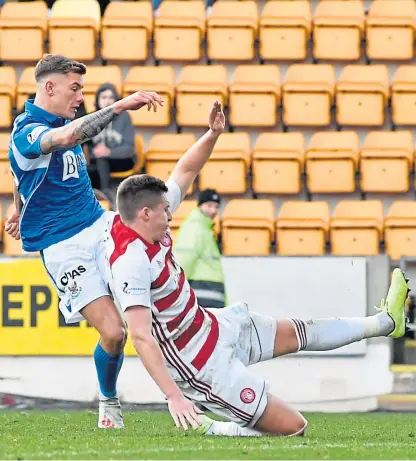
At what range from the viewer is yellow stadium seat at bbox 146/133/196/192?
41.1 ft

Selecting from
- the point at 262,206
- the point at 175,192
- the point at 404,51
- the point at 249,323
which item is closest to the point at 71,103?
the point at 175,192

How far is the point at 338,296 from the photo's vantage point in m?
9.91

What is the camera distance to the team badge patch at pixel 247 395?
231 inches

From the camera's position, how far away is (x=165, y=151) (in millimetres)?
12672

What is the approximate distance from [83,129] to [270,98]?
23.5 ft

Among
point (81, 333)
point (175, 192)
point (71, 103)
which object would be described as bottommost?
point (81, 333)

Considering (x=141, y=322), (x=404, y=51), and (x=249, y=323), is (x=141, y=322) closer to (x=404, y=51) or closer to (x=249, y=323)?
(x=249, y=323)

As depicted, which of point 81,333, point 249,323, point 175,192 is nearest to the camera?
point 249,323

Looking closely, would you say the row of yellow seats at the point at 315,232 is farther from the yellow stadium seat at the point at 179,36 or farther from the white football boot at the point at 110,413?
the white football boot at the point at 110,413

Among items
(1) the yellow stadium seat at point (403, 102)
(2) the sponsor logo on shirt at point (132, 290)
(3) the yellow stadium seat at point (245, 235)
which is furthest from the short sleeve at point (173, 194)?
(1) the yellow stadium seat at point (403, 102)

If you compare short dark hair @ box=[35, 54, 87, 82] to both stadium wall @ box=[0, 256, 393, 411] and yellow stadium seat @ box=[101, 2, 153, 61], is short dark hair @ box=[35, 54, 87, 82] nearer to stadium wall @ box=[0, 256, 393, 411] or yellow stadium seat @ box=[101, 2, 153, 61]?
stadium wall @ box=[0, 256, 393, 411]

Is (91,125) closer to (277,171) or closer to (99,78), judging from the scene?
(277,171)

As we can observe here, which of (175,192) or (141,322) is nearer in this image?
(141,322)

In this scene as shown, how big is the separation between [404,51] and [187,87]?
8.09 ft
